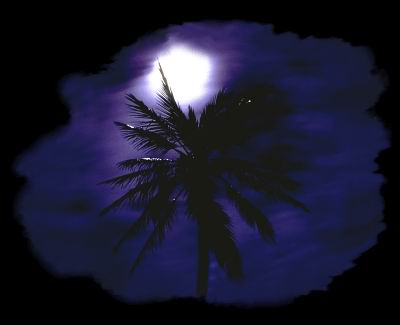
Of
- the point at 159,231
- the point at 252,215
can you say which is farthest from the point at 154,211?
the point at 252,215

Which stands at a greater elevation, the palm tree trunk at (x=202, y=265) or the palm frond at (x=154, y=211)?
the palm frond at (x=154, y=211)

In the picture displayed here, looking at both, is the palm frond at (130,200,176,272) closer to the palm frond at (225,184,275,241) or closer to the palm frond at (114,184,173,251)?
the palm frond at (114,184,173,251)

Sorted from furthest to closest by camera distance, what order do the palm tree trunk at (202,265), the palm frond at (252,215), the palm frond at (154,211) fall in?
the palm frond at (154,211) < the palm frond at (252,215) < the palm tree trunk at (202,265)

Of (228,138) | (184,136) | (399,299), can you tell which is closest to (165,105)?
(184,136)

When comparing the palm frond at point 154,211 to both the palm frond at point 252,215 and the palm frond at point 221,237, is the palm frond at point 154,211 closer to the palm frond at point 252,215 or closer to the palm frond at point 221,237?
the palm frond at point 221,237

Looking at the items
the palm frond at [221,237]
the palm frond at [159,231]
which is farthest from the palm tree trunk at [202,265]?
the palm frond at [159,231]

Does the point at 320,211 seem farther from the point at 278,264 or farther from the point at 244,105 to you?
the point at 244,105

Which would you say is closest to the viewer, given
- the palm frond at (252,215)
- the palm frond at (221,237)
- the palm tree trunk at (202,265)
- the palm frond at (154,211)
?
the palm tree trunk at (202,265)

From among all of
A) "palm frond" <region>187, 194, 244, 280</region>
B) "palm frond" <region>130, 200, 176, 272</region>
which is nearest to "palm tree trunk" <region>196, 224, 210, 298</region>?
"palm frond" <region>187, 194, 244, 280</region>
